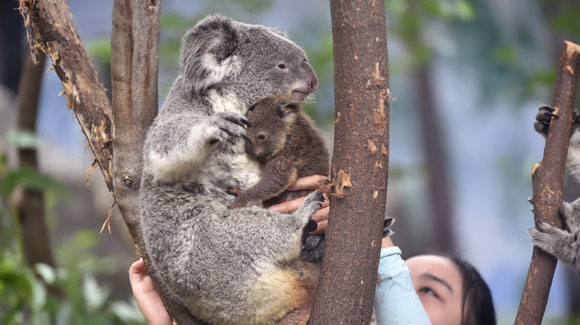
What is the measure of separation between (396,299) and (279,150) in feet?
1.90

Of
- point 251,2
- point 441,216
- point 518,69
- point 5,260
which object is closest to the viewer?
point 5,260

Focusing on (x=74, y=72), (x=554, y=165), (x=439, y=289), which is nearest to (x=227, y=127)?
(x=74, y=72)

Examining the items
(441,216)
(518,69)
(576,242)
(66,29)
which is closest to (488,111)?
(518,69)

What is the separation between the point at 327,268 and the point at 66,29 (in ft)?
3.91

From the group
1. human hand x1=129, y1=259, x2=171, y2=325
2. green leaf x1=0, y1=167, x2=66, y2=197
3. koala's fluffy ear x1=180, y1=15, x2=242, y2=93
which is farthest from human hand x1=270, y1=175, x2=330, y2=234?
green leaf x1=0, y1=167, x2=66, y2=197

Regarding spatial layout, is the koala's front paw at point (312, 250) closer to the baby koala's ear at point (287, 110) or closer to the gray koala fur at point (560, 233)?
the baby koala's ear at point (287, 110)

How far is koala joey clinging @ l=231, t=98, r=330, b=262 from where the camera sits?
1.72 metres

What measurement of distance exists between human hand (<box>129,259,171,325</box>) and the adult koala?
147 millimetres

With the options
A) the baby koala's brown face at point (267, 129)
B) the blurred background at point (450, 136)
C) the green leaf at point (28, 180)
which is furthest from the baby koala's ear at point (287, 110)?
the blurred background at point (450, 136)

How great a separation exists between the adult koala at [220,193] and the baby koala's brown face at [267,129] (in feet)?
0.14

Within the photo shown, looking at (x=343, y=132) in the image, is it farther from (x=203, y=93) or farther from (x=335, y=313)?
(x=203, y=93)

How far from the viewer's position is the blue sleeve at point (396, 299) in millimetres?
1643

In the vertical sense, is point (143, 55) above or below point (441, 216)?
above

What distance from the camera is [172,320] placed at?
1.86 meters
